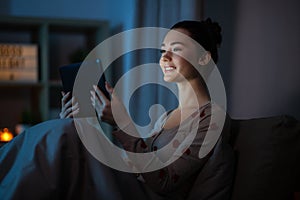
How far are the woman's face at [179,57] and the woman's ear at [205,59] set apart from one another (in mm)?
16

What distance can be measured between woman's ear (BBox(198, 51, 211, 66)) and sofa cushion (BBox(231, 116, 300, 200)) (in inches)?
10.3

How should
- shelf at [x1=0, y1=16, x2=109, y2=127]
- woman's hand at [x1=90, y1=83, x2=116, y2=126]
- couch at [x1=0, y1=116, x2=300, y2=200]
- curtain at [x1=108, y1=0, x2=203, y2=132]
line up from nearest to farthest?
1. couch at [x1=0, y1=116, x2=300, y2=200]
2. woman's hand at [x1=90, y1=83, x2=116, y2=126]
3. curtain at [x1=108, y1=0, x2=203, y2=132]
4. shelf at [x1=0, y1=16, x2=109, y2=127]

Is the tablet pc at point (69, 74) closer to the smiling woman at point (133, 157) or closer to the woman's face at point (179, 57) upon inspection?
the smiling woman at point (133, 157)

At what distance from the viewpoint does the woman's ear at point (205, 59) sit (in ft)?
3.98

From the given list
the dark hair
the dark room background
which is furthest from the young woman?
the dark room background

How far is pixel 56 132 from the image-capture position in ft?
3.07

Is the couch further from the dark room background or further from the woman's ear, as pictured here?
the dark room background

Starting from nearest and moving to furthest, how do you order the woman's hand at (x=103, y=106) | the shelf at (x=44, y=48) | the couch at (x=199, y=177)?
the couch at (x=199, y=177), the woman's hand at (x=103, y=106), the shelf at (x=44, y=48)

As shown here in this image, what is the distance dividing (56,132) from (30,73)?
54.7 inches

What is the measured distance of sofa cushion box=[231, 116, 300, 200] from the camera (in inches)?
41.2

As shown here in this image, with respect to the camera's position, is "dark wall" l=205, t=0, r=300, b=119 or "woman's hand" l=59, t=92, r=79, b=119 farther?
"dark wall" l=205, t=0, r=300, b=119

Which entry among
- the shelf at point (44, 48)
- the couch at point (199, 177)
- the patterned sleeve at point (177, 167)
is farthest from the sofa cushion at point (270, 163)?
the shelf at point (44, 48)

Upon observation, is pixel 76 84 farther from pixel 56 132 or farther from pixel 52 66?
pixel 52 66

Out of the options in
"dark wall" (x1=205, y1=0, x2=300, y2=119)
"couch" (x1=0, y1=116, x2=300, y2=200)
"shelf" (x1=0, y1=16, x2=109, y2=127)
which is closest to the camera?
"couch" (x1=0, y1=116, x2=300, y2=200)
